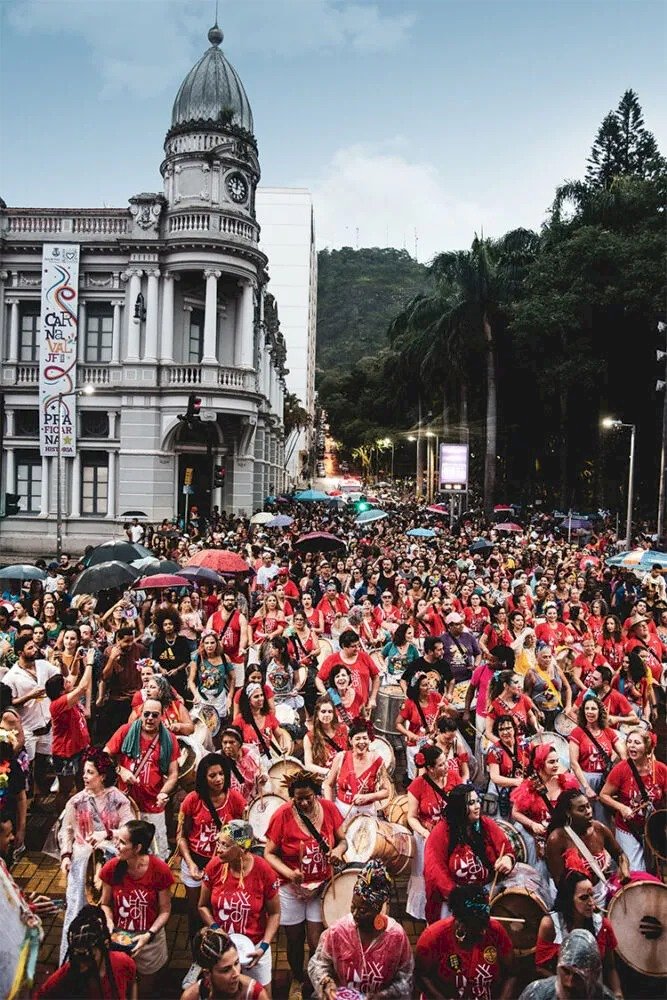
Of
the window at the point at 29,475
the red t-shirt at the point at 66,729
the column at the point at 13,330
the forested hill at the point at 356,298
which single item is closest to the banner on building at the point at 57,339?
the column at the point at 13,330

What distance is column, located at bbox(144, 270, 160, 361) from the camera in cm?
3042

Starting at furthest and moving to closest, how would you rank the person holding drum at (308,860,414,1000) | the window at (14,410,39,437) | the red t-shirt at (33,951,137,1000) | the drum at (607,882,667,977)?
the window at (14,410,39,437)
the drum at (607,882,667,977)
the person holding drum at (308,860,414,1000)
the red t-shirt at (33,951,137,1000)

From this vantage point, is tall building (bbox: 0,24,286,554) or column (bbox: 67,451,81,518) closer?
tall building (bbox: 0,24,286,554)

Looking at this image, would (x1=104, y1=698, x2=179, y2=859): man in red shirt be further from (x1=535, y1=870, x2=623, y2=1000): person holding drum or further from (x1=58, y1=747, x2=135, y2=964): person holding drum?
(x1=535, y1=870, x2=623, y2=1000): person holding drum

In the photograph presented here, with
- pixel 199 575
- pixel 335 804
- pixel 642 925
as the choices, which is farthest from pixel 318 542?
pixel 642 925

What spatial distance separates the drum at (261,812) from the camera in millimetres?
5395

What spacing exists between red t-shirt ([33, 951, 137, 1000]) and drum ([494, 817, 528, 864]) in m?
2.50

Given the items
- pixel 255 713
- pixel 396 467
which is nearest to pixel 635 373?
pixel 255 713

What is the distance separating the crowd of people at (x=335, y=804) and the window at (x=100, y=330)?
23.3 m

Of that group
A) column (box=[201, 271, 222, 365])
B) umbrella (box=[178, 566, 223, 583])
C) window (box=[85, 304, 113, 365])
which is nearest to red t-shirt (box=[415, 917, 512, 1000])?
umbrella (box=[178, 566, 223, 583])

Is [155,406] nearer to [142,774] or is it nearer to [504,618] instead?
[504,618]

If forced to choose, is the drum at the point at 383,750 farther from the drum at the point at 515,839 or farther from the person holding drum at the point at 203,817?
the person holding drum at the point at 203,817

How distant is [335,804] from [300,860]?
70cm

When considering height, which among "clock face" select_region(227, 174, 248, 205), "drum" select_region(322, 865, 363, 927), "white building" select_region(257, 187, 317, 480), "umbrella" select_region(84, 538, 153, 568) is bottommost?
"drum" select_region(322, 865, 363, 927)
